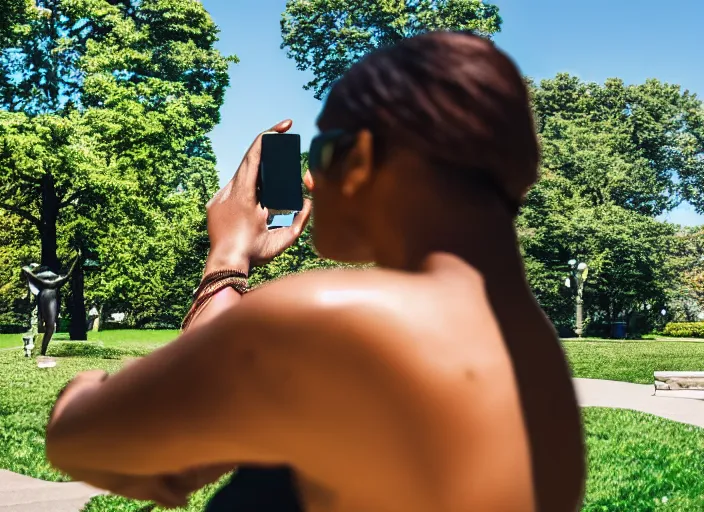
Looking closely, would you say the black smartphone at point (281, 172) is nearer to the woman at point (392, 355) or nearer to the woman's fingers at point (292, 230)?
the woman's fingers at point (292, 230)

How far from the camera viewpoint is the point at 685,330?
41000 mm

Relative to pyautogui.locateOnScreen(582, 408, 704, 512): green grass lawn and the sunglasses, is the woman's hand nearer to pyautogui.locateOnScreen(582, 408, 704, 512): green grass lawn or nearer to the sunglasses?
the sunglasses

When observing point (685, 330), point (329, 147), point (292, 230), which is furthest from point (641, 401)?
point (685, 330)

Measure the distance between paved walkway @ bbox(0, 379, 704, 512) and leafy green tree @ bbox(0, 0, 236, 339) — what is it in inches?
540

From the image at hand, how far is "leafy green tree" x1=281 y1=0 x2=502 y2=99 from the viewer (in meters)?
34.6

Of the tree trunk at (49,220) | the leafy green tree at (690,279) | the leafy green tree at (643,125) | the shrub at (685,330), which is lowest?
the shrub at (685,330)

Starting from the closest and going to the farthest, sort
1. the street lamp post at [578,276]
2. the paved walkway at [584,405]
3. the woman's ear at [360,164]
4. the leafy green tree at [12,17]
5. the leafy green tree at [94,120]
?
the woman's ear at [360,164] < the paved walkway at [584,405] < the leafy green tree at [12,17] < the leafy green tree at [94,120] < the street lamp post at [578,276]

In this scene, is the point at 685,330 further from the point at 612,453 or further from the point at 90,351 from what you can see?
the point at 612,453

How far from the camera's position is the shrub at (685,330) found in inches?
1591

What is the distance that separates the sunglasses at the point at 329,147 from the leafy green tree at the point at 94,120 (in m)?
20.0

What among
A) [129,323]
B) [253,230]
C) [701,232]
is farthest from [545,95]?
[253,230]

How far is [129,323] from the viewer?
4250cm

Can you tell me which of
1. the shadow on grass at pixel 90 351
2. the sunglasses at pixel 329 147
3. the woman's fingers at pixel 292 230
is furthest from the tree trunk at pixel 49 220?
the sunglasses at pixel 329 147

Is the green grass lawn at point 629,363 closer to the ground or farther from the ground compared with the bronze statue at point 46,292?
closer to the ground
